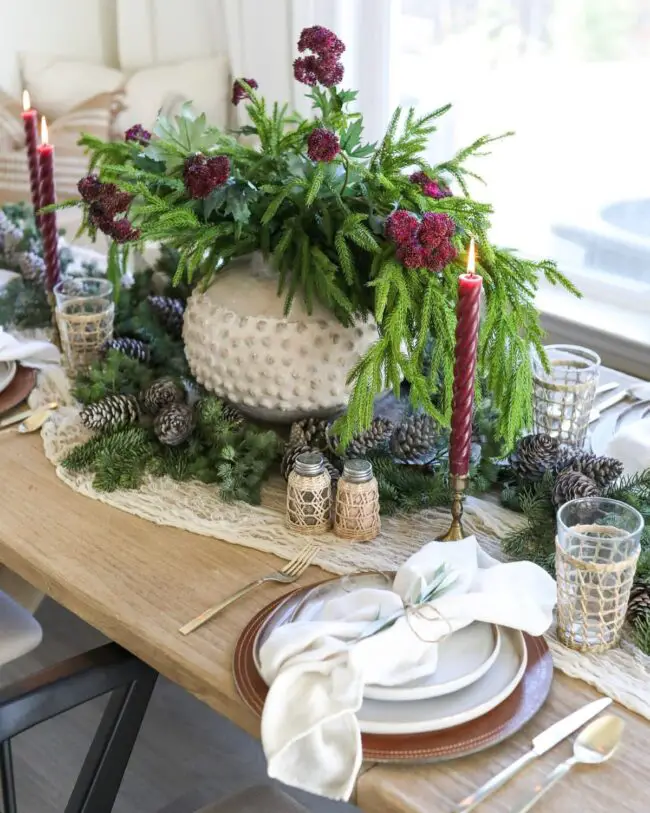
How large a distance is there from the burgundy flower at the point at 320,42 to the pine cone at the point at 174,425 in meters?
0.43

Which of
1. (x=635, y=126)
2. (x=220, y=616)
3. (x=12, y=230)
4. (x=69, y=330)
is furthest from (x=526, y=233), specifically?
(x=220, y=616)

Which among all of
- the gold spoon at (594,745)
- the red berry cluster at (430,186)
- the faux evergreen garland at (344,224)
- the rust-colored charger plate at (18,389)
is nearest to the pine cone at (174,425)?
the faux evergreen garland at (344,224)

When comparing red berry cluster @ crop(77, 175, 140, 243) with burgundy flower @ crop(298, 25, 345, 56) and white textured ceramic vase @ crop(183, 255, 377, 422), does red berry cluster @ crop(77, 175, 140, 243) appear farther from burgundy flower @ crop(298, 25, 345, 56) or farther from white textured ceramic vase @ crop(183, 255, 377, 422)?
burgundy flower @ crop(298, 25, 345, 56)

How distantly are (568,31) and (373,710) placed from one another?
1.80 m

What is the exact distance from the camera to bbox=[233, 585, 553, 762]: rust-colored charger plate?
0.78 meters

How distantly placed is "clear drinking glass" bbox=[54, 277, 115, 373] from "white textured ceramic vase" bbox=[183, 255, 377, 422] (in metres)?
0.21

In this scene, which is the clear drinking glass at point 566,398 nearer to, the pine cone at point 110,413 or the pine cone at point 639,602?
the pine cone at point 639,602

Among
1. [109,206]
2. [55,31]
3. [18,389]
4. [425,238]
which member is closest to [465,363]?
[425,238]

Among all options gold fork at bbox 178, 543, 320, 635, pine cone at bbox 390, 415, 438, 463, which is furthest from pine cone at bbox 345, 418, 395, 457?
gold fork at bbox 178, 543, 320, 635

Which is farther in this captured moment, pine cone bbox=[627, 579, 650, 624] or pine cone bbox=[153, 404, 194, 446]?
pine cone bbox=[153, 404, 194, 446]

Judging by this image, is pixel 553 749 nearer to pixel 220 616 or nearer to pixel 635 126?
pixel 220 616

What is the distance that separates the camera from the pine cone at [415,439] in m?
1.14

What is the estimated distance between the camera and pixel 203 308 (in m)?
1.22

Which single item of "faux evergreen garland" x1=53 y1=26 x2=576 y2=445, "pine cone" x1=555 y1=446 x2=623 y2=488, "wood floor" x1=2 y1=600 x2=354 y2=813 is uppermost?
"faux evergreen garland" x1=53 y1=26 x2=576 y2=445
